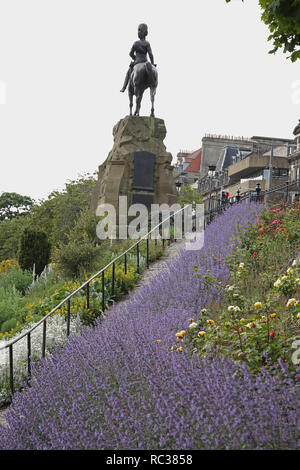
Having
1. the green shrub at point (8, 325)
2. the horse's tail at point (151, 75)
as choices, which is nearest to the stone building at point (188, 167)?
the horse's tail at point (151, 75)

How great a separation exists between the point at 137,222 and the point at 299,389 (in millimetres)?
14836

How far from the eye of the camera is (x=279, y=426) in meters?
2.87

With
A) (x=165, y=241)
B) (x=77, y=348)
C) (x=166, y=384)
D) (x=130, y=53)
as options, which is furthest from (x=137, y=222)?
(x=166, y=384)

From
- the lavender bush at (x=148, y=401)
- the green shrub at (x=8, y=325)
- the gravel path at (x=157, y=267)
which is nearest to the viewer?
the lavender bush at (x=148, y=401)

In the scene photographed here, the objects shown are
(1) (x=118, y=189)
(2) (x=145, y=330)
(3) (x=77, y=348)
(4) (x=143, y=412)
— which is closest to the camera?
(4) (x=143, y=412)

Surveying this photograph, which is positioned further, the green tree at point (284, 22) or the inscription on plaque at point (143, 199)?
the inscription on plaque at point (143, 199)

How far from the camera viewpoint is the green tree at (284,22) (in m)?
4.62

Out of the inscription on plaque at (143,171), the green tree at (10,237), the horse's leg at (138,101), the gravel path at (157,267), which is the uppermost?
the horse's leg at (138,101)

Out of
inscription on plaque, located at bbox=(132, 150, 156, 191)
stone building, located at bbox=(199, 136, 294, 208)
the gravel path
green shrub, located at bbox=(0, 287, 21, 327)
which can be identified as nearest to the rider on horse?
inscription on plaque, located at bbox=(132, 150, 156, 191)

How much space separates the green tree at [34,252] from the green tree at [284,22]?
1250cm

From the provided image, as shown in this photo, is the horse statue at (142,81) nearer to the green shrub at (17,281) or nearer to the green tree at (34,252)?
the green tree at (34,252)

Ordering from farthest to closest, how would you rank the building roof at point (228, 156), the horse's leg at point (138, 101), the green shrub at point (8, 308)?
the building roof at point (228, 156), the horse's leg at point (138, 101), the green shrub at point (8, 308)

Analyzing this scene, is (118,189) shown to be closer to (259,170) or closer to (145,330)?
(145,330)

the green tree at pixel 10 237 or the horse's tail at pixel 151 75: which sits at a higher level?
the horse's tail at pixel 151 75
